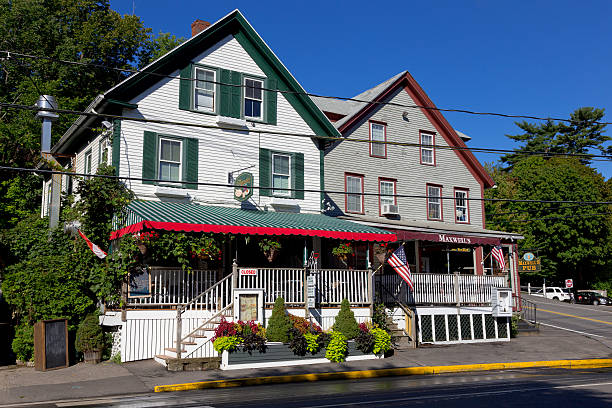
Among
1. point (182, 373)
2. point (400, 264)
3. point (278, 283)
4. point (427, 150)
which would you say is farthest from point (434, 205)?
point (182, 373)

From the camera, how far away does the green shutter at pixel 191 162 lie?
67.1 ft

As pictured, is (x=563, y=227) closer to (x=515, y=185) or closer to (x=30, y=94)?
(x=515, y=185)

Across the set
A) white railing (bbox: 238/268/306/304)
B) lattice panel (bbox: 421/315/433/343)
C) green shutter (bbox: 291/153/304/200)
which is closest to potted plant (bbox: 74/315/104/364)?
white railing (bbox: 238/268/306/304)

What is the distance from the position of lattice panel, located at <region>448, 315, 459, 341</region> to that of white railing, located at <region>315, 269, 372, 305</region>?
491 centimetres

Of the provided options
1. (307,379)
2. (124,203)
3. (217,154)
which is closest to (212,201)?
(217,154)

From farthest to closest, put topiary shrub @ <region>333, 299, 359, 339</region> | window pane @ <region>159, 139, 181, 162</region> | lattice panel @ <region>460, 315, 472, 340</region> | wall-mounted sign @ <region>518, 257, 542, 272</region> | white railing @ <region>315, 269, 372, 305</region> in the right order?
wall-mounted sign @ <region>518, 257, 542, 272</region> → lattice panel @ <region>460, 315, 472, 340</region> → window pane @ <region>159, 139, 181, 162</region> → white railing @ <region>315, 269, 372, 305</region> → topiary shrub @ <region>333, 299, 359, 339</region>

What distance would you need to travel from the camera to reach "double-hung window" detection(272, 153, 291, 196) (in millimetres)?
22500

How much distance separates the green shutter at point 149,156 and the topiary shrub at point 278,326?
658 cm

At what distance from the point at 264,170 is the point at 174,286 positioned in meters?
6.49

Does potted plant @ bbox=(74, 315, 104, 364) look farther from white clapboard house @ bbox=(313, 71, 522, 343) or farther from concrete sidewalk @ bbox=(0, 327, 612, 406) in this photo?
white clapboard house @ bbox=(313, 71, 522, 343)

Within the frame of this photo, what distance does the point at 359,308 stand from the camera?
19.7 metres

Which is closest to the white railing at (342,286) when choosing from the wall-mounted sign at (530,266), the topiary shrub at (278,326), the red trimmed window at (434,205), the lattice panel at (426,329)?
the topiary shrub at (278,326)

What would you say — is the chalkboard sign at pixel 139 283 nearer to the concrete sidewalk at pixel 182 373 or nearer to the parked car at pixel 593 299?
the concrete sidewalk at pixel 182 373

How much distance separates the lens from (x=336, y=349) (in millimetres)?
17797
